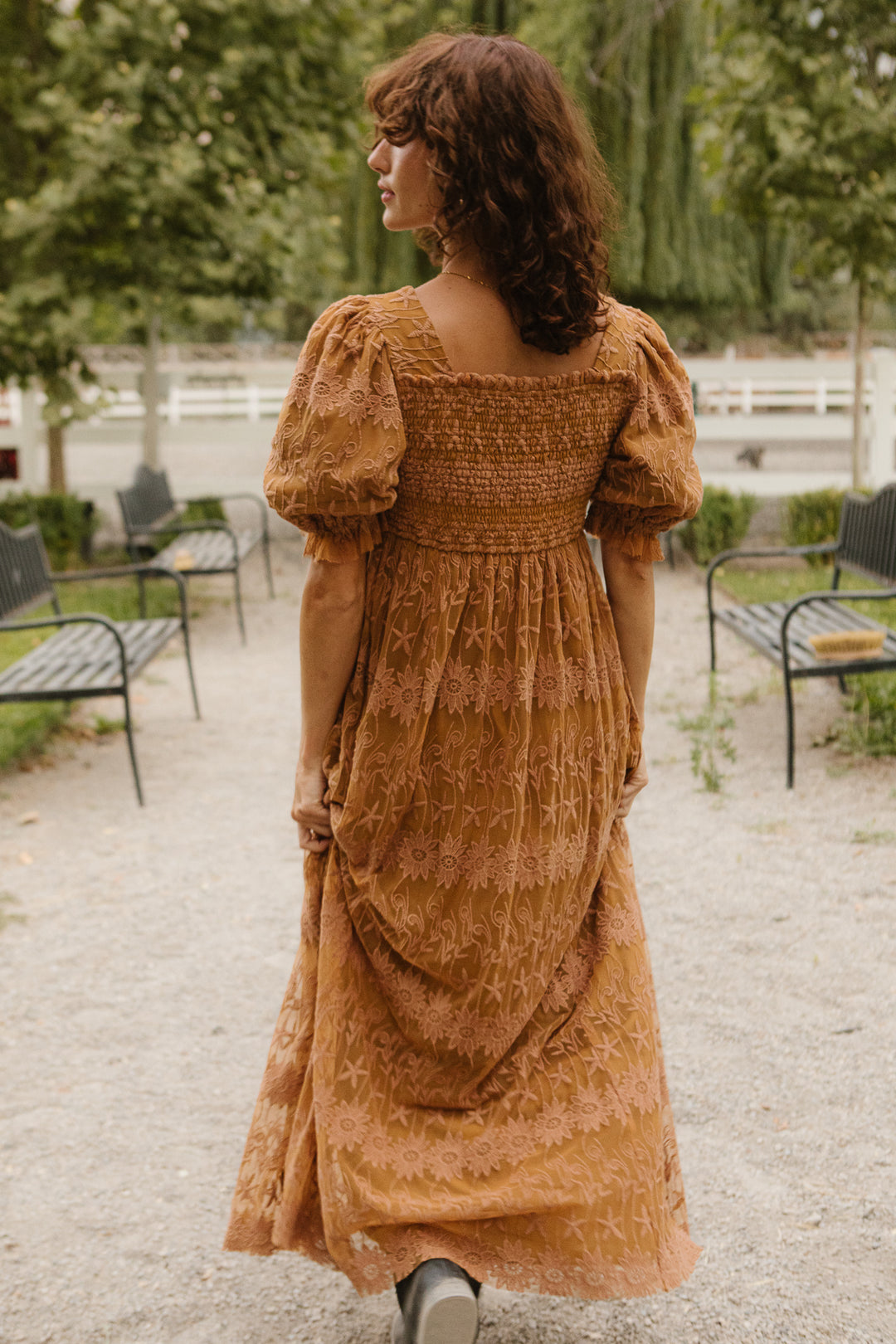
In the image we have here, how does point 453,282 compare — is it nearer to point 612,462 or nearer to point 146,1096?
point 612,462

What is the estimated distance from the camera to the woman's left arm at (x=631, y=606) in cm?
199

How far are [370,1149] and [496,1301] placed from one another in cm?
59

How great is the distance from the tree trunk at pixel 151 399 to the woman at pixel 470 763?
8.95 meters

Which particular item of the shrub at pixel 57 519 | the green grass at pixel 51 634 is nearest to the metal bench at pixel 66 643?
the green grass at pixel 51 634

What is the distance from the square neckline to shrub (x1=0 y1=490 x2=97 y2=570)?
8.52 metres

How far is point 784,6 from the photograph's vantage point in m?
7.97

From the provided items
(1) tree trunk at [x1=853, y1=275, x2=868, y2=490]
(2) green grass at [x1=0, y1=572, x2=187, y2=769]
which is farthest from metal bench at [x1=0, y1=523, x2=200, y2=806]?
(1) tree trunk at [x1=853, y1=275, x2=868, y2=490]

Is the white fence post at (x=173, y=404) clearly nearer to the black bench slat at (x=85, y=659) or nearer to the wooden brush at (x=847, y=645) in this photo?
the black bench slat at (x=85, y=659)

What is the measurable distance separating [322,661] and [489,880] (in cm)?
41

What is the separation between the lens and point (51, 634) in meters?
8.20

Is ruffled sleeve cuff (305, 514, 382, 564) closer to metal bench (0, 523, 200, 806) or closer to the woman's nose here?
the woman's nose

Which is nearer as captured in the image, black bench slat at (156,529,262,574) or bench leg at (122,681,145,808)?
bench leg at (122,681,145,808)

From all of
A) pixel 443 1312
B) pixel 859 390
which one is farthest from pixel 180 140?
pixel 443 1312

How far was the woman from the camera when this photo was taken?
170cm
